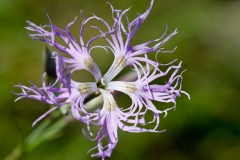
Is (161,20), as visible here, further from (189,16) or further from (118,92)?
(118,92)

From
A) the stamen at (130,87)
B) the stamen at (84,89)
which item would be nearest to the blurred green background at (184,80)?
the stamen at (130,87)

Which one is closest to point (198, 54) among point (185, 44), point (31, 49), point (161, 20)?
point (185, 44)

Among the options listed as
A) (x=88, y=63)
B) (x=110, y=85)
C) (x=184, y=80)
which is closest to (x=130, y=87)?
(x=110, y=85)

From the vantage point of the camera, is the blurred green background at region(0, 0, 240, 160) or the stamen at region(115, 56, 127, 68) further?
the blurred green background at region(0, 0, 240, 160)

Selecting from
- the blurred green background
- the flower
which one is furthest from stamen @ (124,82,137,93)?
the blurred green background

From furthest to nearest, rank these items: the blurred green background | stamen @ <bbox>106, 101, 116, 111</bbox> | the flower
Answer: the blurred green background, stamen @ <bbox>106, 101, 116, 111</bbox>, the flower

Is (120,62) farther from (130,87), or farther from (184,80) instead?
(184,80)

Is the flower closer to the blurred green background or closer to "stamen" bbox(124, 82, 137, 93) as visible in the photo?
"stamen" bbox(124, 82, 137, 93)

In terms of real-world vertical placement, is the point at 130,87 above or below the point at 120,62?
below
